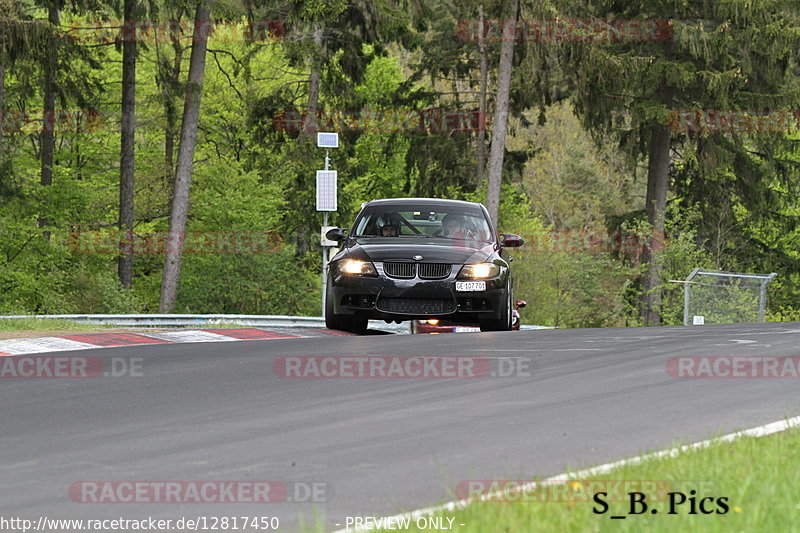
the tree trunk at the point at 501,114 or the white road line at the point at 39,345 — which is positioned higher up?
the tree trunk at the point at 501,114

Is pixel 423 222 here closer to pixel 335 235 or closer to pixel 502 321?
pixel 335 235

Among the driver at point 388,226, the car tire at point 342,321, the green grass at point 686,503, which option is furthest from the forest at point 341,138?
the green grass at point 686,503

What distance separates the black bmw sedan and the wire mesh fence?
13.6 meters

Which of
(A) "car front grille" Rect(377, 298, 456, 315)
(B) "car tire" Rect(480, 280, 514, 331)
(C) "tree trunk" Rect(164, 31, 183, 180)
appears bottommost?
(B) "car tire" Rect(480, 280, 514, 331)

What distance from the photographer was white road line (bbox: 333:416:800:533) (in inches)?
227

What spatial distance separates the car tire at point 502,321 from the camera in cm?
1564

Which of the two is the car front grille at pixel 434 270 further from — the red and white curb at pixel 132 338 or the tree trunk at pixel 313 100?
the tree trunk at pixel 313 100

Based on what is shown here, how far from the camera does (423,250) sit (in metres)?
15.2

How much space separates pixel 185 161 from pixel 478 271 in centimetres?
2085

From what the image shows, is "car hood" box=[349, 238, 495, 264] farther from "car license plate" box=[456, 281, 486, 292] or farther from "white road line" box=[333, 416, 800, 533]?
"white road line" box=[333, 416, 800, 533]

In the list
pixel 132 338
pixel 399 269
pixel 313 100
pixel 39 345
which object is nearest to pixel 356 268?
pixel 399 269

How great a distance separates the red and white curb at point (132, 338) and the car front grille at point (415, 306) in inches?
68.2

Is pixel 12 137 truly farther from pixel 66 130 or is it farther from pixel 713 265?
pixel 713 265

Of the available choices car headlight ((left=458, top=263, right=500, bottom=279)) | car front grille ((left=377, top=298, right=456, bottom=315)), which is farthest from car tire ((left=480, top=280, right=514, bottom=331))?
car front grille ((left=377, top=298, right=456, bottom=315))
